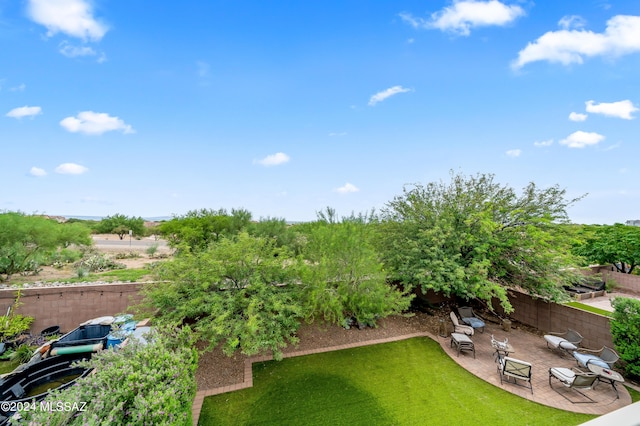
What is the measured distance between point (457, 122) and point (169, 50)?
51.1 feet

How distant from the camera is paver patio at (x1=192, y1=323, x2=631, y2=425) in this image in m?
6.38

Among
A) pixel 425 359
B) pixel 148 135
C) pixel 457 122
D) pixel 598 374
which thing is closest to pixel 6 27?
pixel 148 135

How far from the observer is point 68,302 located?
1109 cm

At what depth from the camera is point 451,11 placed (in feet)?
34.7

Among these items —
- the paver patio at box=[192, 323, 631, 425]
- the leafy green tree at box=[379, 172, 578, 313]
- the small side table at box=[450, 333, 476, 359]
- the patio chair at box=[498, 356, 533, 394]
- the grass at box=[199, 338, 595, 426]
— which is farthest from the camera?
the leafy green tree at box=[379, 172, 578, 313]

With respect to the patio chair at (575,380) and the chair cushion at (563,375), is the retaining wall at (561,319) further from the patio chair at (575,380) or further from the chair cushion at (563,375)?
the chair cushion at (563,375)

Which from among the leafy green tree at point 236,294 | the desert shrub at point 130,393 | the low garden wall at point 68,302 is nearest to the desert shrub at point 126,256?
the low garden wall at point 68,302

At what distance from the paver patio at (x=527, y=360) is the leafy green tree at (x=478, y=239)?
1.54 meters

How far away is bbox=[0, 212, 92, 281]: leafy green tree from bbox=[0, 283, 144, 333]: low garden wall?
5442mm

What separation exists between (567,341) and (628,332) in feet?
6.22

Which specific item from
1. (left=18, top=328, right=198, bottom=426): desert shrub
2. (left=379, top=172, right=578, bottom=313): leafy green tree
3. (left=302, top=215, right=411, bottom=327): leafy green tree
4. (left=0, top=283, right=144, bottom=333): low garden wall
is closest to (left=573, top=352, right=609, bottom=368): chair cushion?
(left=379, top=172, right=578, bottom=313): leafy green tree

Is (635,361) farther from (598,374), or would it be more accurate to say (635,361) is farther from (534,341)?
(534,341)

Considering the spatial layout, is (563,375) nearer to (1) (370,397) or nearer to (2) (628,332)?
(2) (628,332)

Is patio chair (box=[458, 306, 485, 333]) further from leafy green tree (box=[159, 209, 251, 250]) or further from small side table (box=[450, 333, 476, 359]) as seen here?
leafy green tree (box=[159, 209, 251, 250])
